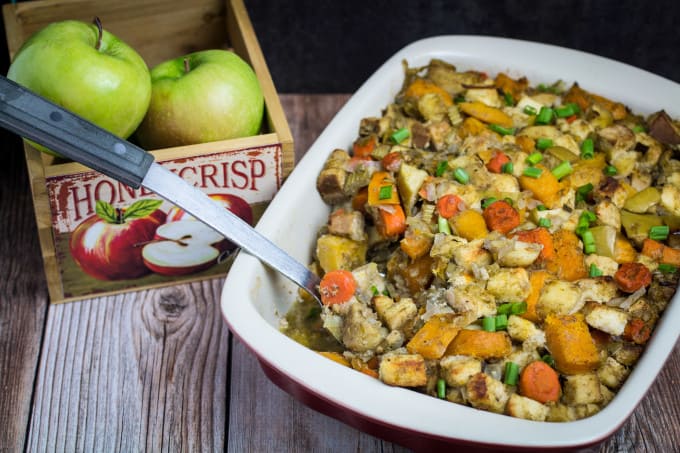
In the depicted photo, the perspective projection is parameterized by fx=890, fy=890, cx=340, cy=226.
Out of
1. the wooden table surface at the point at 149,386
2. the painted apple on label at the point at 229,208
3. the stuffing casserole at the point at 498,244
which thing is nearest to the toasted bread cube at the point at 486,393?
the stuffing casserole at the point at 498,244

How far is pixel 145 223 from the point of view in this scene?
1.73 m

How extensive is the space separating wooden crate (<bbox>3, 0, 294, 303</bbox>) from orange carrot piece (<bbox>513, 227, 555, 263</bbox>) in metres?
0.48

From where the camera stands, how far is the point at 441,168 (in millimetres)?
1652

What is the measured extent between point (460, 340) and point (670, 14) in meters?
1.29

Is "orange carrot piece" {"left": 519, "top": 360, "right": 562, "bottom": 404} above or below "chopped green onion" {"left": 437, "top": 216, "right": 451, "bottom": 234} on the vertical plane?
below

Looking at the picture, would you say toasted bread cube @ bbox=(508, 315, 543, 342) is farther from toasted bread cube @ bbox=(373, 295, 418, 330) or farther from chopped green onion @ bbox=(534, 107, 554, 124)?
chopped green onion @ bbox=(534, 107, 554, 124)

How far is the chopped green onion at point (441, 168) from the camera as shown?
165 cm

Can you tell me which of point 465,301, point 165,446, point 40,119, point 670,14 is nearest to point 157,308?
point 165,446

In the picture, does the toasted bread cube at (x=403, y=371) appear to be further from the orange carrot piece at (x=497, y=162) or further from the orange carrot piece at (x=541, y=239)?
the orange carrot piece at (x=497, y=162)

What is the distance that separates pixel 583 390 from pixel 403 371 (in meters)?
0.27

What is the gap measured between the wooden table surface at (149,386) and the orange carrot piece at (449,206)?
422 millimetres

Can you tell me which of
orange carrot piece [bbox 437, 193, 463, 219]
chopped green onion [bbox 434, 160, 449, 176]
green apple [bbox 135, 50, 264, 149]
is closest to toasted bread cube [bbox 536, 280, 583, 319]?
orange carrot piece [bbox 437, 193, 463, 219]

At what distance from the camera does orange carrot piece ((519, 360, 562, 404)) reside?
1332 mm

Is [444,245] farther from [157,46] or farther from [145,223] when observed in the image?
[157,46]
